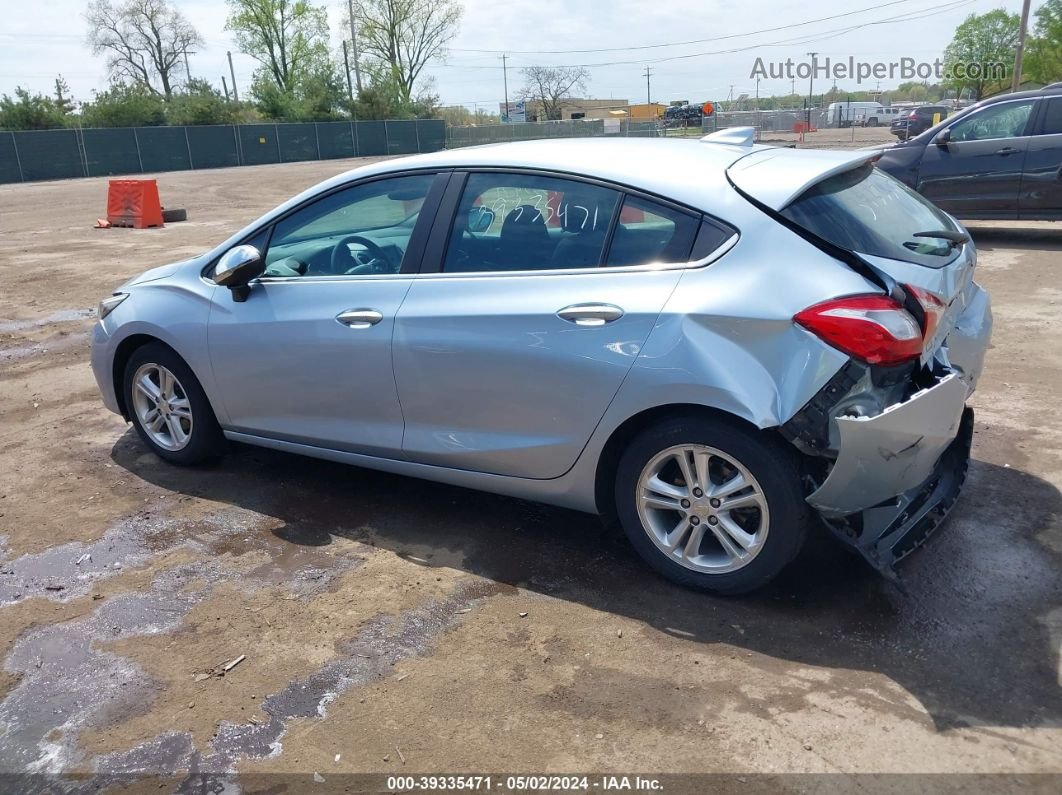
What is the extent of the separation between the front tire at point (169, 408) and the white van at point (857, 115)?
2719 inches

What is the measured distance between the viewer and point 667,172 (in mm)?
3531

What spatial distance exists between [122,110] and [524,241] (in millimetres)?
49494

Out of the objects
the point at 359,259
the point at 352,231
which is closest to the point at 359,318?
the point at 359,259

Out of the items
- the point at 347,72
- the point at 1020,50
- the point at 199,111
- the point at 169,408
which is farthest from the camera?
the point at 347,72

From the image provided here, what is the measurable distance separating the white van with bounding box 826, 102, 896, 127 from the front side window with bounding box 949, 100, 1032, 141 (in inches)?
2361

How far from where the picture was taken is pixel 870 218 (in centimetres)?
350

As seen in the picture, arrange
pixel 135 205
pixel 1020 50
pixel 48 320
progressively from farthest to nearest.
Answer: pixel 1020 50
pixel 135 205
pixel 48 320

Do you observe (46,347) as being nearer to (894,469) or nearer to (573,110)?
(894,469)

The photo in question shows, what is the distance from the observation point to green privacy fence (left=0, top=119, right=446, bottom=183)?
1513 inches

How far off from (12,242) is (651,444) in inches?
627

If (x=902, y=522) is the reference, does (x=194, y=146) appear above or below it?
above

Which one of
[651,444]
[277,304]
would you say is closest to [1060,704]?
[651,444]

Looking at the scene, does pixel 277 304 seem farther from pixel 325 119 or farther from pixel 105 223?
pixel 325 119

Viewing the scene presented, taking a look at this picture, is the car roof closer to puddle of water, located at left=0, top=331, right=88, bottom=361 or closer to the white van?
puddle of water, located at left=0, top=331, right=88, bottom=361
